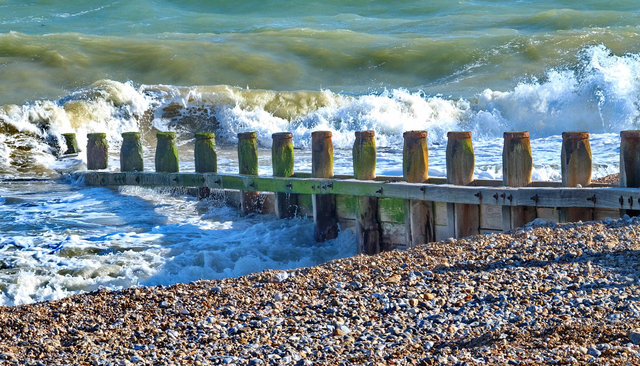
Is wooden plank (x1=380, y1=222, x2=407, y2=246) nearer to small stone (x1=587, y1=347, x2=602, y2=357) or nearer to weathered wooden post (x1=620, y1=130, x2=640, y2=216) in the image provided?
weathered wooden post (x1=620, y1=130, x2=640, y2=216)

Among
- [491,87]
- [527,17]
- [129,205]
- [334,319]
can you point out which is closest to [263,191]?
[129,205]

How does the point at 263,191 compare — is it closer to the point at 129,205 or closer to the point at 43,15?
the point at 129,205

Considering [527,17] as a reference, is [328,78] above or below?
below

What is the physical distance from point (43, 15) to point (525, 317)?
96.8ft

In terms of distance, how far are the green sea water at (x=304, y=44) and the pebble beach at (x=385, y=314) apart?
565 inches

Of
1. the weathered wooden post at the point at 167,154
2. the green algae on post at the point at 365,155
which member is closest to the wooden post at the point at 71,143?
the weathered wooden post at the point at 167,154

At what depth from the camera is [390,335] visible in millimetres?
5391

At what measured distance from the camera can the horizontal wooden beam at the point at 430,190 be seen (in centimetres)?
766

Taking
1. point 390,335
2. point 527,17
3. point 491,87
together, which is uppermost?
point 527,17

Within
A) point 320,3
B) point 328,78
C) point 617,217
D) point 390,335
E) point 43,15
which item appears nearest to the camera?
point 390,335

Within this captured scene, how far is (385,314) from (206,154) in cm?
500

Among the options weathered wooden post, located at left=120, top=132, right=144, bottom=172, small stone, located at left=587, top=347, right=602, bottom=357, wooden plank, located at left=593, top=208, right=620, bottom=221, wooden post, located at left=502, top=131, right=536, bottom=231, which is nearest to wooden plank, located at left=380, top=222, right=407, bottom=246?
wooden post, located at left=502, top=131, right=536, bottom=231

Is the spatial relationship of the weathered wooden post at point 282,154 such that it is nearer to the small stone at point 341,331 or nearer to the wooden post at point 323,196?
the wooden post at point 323,196

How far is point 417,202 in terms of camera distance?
845cm
